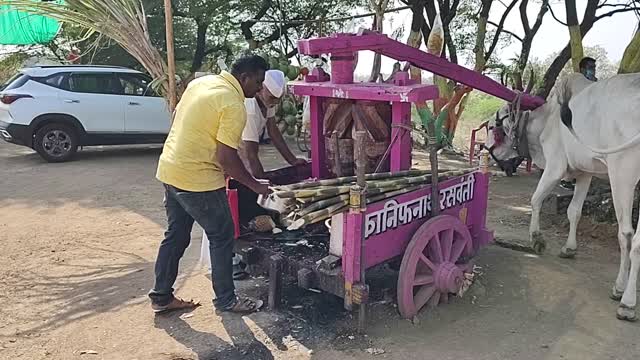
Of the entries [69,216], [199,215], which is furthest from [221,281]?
[69,216]

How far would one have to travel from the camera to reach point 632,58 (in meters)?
6.58

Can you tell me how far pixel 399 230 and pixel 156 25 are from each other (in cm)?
1079

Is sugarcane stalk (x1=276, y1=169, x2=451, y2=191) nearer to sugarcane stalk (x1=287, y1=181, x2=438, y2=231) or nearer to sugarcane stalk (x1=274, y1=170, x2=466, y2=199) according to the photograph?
sugarcane stalk (x1=274, y1=170, x2=466, y2=199)

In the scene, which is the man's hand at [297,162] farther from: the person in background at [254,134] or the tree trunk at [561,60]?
the tree trunk at [561,60]

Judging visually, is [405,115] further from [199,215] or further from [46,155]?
[46,155]

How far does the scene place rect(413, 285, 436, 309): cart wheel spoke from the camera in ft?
12.6

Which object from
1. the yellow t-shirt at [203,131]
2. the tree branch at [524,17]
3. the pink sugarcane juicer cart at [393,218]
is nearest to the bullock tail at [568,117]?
the pink sugarcane juicer cart at [393,218]

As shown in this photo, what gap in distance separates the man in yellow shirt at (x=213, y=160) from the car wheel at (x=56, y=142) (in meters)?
7.10

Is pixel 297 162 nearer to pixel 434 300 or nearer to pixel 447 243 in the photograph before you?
pixel 447 243

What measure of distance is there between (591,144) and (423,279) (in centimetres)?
182

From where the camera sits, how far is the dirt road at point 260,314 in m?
3.54

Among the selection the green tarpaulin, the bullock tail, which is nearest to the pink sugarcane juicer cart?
the bullock tail

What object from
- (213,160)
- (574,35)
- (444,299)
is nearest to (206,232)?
(213,160)

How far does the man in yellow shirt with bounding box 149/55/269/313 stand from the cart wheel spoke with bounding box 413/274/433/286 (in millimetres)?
1078
